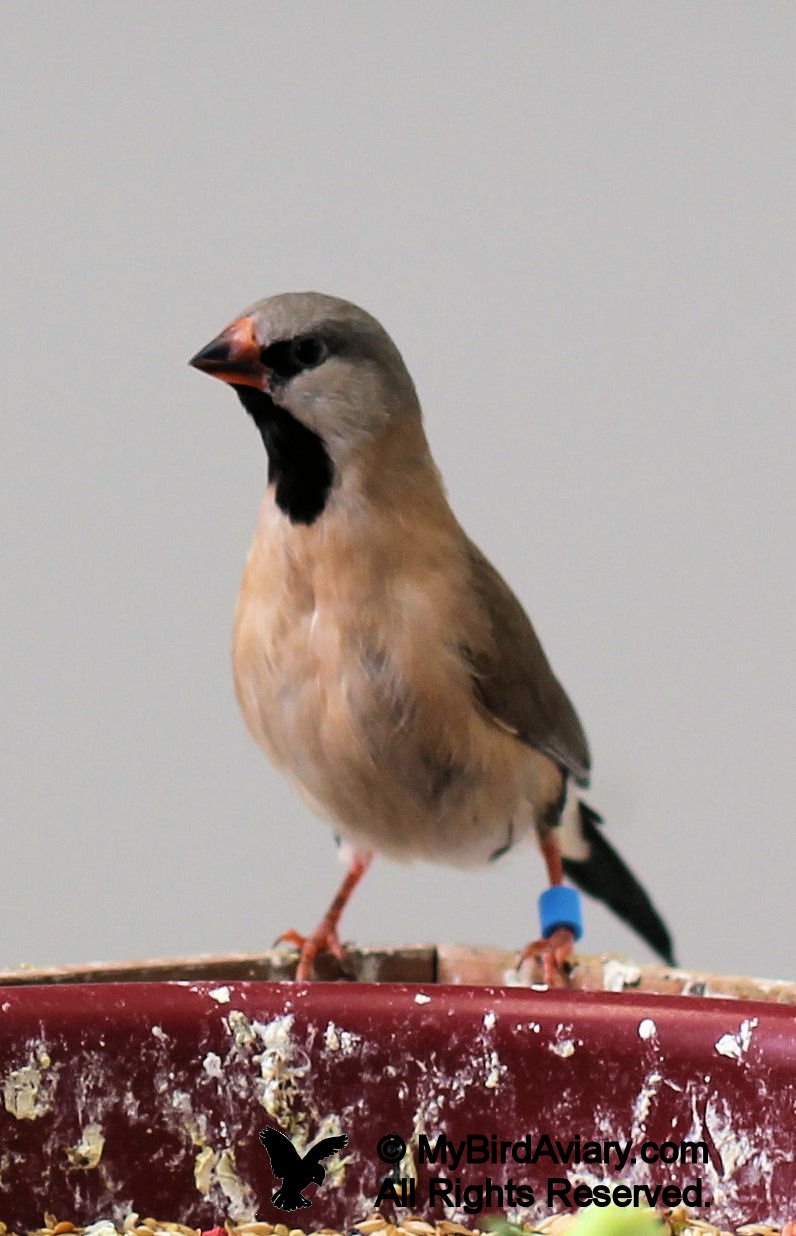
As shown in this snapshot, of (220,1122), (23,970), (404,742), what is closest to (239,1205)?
(220,1122)

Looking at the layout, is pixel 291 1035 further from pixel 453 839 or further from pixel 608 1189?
pixel 453 839

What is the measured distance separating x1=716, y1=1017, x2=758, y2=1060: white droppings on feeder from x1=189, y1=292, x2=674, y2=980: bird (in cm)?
60

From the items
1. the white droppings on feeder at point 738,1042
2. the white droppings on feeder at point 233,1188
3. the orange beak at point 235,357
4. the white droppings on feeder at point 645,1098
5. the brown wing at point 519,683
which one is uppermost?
the orange beak at point 235,357

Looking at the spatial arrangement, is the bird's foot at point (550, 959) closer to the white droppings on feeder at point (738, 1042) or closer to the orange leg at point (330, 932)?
the orange leg at point (330, 932)

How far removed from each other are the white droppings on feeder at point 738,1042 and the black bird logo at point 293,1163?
298mm

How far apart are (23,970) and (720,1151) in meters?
0.72

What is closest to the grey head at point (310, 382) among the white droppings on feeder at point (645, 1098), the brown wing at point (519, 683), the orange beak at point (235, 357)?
the orange beak at point (235, 357)

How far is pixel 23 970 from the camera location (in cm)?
166

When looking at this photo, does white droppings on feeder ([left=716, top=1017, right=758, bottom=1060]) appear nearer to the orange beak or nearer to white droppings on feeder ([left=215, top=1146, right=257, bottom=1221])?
white droppings on feeder ([left=215, top=1146, right=257, bottom=1221])

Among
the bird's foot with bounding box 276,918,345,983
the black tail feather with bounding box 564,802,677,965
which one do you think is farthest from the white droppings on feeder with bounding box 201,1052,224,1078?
the black tail feather with bounding box 564,802,677,965

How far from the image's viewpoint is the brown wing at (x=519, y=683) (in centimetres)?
206

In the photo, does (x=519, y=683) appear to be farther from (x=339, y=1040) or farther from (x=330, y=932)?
(x=339, y=1040)

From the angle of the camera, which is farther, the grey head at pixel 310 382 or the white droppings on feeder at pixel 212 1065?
the grey head at pixel 310 382

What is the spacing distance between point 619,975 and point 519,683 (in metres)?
0.42
